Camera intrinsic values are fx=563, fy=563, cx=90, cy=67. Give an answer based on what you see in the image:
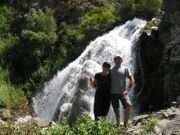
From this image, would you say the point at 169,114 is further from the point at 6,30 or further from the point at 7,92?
the point at 6,30

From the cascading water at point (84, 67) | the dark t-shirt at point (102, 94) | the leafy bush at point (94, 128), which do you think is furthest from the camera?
the cascading water at point (84, 67)

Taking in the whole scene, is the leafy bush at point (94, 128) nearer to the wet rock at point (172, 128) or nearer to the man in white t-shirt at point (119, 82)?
the wet rock at point (172, 128)

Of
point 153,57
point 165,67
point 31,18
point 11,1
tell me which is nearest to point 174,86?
point 165,67

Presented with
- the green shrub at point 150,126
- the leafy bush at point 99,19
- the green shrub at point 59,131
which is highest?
the leafy bush at point 99,19

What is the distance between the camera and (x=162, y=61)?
74.2 ft

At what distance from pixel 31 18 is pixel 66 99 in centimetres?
739

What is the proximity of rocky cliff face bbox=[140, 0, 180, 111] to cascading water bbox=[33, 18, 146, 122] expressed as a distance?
99 centimetres

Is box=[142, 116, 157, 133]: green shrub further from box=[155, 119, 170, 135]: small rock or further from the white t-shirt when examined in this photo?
the white t-shirt

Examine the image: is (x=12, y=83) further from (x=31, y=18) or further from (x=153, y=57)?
(x=153, y=57)

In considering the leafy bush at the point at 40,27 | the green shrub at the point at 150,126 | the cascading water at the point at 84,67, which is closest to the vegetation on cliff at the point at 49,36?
the leafy bush at the point at 40,27

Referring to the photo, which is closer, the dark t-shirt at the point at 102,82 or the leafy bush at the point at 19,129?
the leafy bush at the point at 19,129

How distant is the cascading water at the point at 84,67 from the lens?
83.1ft

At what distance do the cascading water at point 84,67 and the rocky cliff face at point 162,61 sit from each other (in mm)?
994

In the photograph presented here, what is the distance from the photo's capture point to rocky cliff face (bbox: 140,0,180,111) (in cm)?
2078
